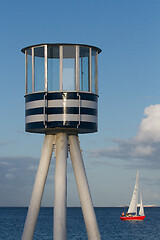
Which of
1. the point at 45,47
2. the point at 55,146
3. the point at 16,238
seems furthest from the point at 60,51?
the point at 16,238

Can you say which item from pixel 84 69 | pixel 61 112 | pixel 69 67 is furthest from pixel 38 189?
pixel 84 69

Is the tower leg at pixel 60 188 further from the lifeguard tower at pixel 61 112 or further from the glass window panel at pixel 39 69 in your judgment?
the glass window panel at pixel 39 69

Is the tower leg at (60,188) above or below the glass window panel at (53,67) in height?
below

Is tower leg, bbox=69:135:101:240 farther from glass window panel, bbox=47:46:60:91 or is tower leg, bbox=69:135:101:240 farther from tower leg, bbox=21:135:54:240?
glass window panel, bbox=47:46:60:91

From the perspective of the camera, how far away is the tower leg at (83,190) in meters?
33.4

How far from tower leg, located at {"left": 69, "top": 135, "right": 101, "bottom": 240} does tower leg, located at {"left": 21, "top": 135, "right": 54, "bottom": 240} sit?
1.33 m

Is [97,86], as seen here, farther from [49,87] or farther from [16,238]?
[16,238]

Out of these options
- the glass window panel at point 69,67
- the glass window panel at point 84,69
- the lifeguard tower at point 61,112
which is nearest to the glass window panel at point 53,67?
the lifeguard tower at point 61,112

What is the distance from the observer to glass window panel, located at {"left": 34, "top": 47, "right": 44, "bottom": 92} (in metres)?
33.6

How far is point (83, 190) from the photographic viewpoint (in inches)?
1329

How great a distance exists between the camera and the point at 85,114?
33.4 metres

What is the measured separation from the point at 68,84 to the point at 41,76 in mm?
1627

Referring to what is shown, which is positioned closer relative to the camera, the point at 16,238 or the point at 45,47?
the point at 45,47

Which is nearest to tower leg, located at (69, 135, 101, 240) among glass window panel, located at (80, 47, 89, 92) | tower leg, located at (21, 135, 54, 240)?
tower leg, located at (21, 135, 54, 240)
